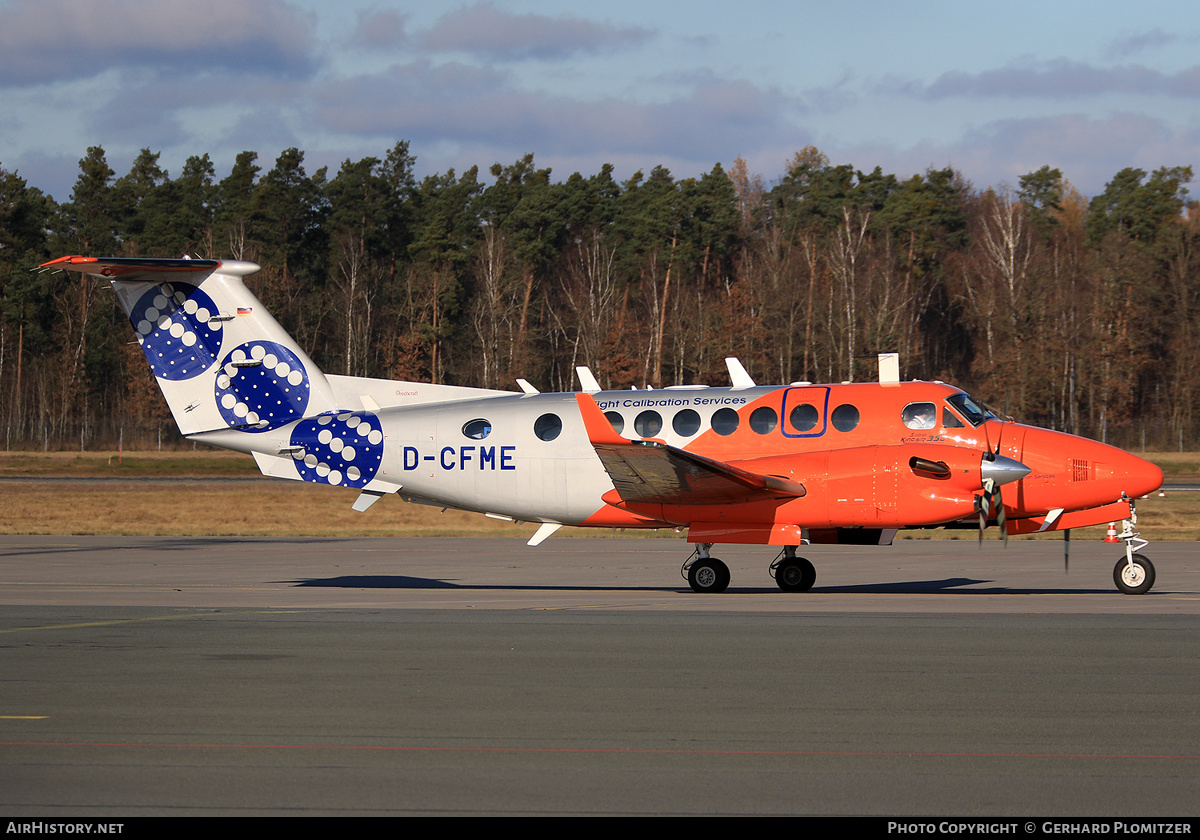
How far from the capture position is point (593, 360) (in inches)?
2598

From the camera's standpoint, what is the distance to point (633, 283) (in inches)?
3071

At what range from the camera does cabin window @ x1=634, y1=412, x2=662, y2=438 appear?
1709 cm

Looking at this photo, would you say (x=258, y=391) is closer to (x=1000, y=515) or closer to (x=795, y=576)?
(x=795, y=576)

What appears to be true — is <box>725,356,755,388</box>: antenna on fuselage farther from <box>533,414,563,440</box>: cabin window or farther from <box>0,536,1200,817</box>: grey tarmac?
<box>0,536,1200,817</box>: grey tarmac

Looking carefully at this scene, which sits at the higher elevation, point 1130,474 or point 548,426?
point 548,426

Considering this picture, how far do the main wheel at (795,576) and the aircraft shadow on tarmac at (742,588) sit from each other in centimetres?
16

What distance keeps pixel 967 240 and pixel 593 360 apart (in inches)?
1272

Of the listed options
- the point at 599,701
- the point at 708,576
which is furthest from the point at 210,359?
the point at 599,701

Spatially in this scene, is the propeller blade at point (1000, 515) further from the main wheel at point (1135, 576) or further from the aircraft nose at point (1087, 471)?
the main wheel at point (1135, 576)

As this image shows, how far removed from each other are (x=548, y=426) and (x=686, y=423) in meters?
2.15

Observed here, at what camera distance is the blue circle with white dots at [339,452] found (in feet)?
58.3

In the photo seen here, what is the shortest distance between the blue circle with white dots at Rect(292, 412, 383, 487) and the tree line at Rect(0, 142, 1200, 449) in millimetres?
45233
